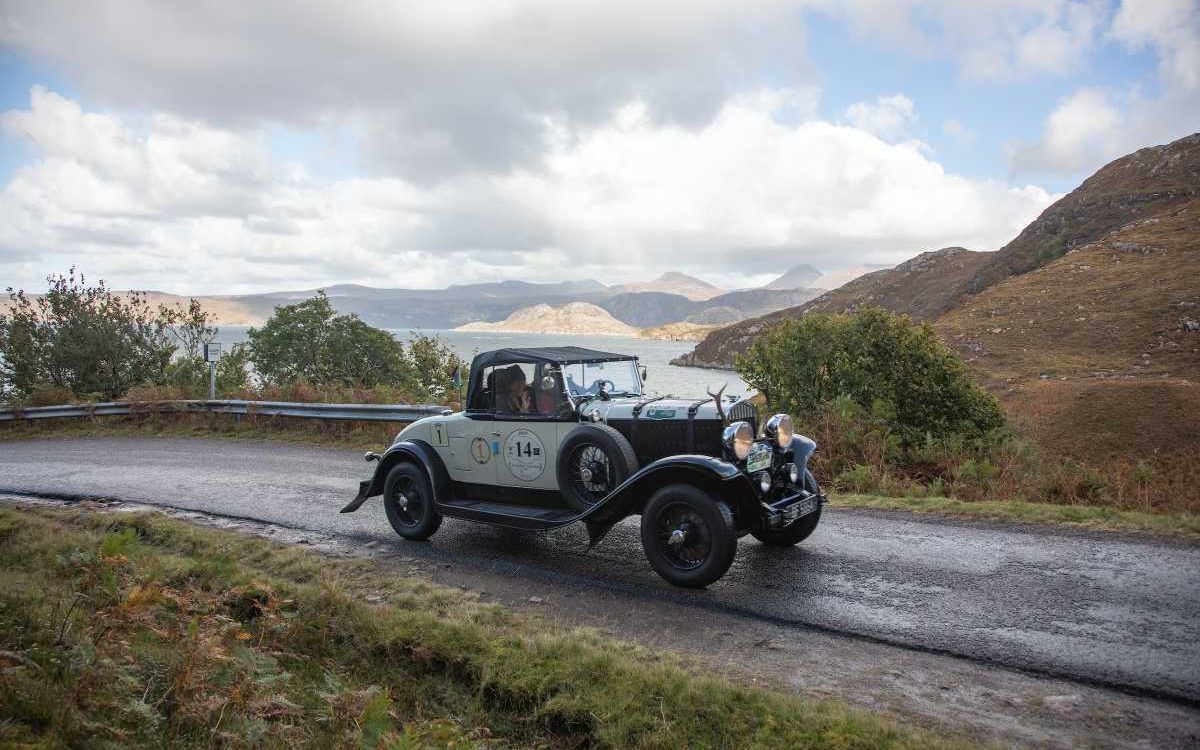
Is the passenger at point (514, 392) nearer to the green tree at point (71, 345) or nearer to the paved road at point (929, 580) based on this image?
the paved road at point (929, 580)

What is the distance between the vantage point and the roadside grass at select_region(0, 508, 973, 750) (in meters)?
3.22

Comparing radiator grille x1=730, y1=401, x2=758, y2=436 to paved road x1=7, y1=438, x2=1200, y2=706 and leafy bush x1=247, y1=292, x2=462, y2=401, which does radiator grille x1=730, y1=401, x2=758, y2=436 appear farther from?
leafy bush x1=247, y1=292, x2=462, y2=401

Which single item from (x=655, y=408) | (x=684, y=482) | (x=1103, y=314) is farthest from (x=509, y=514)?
(x=1103, y=314)

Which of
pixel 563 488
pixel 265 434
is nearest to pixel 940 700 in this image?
pixel 563 488

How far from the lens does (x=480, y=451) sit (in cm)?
754

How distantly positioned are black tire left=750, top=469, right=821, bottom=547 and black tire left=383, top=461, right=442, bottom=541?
3.48m

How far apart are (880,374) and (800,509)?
859cm

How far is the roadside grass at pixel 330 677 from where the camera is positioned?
3225mm

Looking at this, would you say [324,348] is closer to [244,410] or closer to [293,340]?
[293,340]

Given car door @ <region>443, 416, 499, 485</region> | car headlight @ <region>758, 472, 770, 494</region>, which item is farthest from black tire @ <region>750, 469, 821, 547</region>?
car door @ <region>443, 416, 499, 485</region>

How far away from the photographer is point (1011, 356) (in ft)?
125

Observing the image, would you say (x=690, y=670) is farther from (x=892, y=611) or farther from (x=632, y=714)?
(x=892, y=611)

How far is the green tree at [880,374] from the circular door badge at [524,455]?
25.8 feet

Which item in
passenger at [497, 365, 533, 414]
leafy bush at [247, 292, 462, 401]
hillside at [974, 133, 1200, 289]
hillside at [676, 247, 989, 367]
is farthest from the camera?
hillside at [676, 247, 989, 367]
